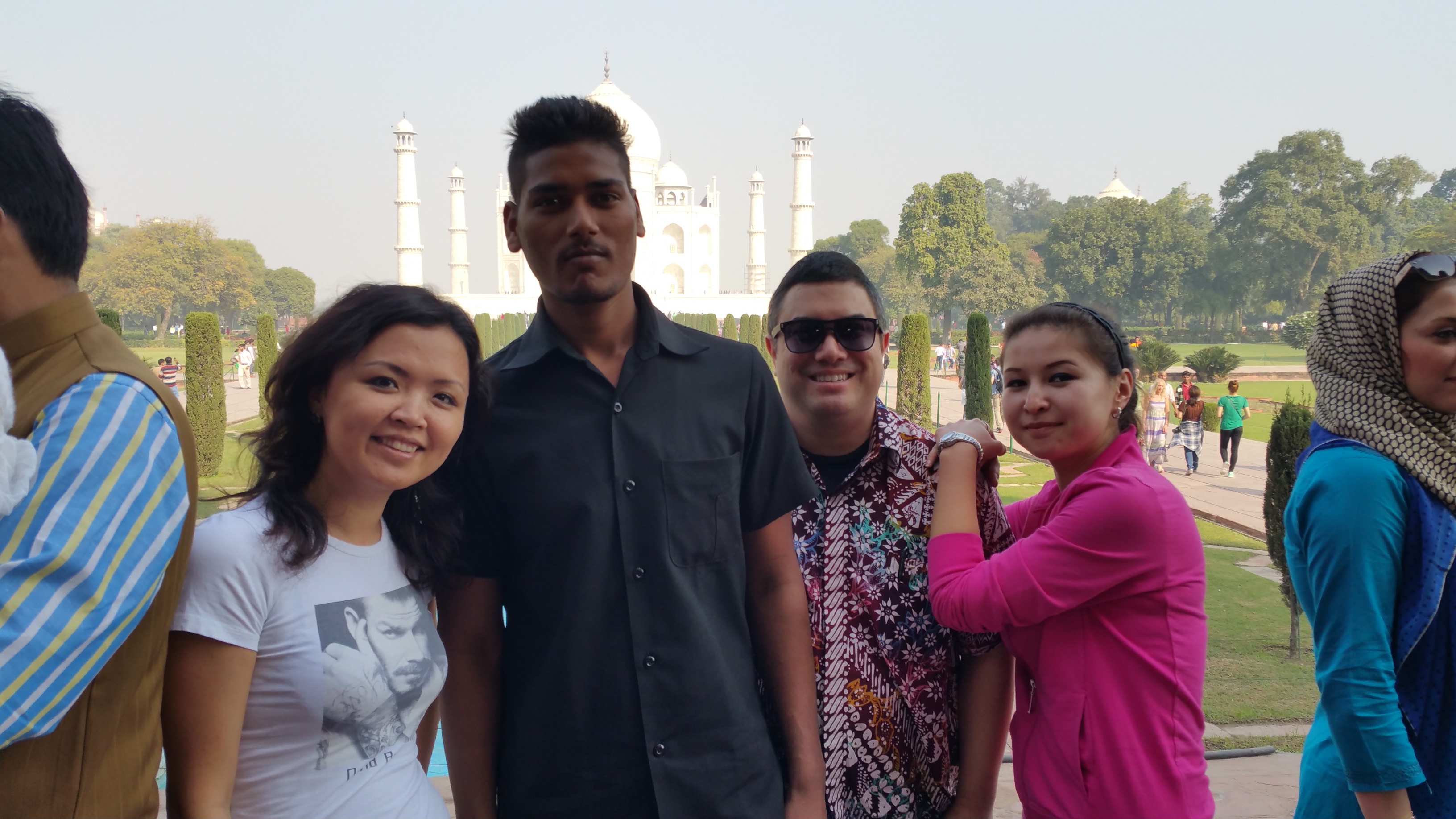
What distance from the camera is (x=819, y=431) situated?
1.74 m

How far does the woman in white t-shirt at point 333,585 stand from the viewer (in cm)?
113

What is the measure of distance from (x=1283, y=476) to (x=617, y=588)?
14.0 ft

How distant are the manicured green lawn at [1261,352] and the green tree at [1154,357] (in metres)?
9.69

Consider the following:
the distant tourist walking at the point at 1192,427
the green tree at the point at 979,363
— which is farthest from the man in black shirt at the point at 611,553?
→ the green tree at the point at 979,363

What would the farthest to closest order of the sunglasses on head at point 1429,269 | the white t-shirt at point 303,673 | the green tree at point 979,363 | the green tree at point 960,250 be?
the green tree at point 960,250
the green tree at point 979,363
the sunglasses on head at point 1429,269
the white t-shirt at point 303,673

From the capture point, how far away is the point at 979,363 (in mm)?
13305

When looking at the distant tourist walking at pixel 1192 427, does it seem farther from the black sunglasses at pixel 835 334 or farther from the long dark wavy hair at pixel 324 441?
the long dark wavy hair at pixel 324 441

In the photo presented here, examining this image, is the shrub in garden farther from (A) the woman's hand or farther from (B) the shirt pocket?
(B) the shirt pocket

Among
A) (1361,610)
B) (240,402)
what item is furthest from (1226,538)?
(240,402)

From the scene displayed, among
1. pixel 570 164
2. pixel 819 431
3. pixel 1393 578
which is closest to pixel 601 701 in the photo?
pixel 819 431

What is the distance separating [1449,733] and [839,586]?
953mm

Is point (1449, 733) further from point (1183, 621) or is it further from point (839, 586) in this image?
point (839, 586)

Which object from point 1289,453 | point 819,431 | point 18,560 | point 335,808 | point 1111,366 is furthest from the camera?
point 1289,453

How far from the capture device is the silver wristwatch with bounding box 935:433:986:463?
1.64 m
